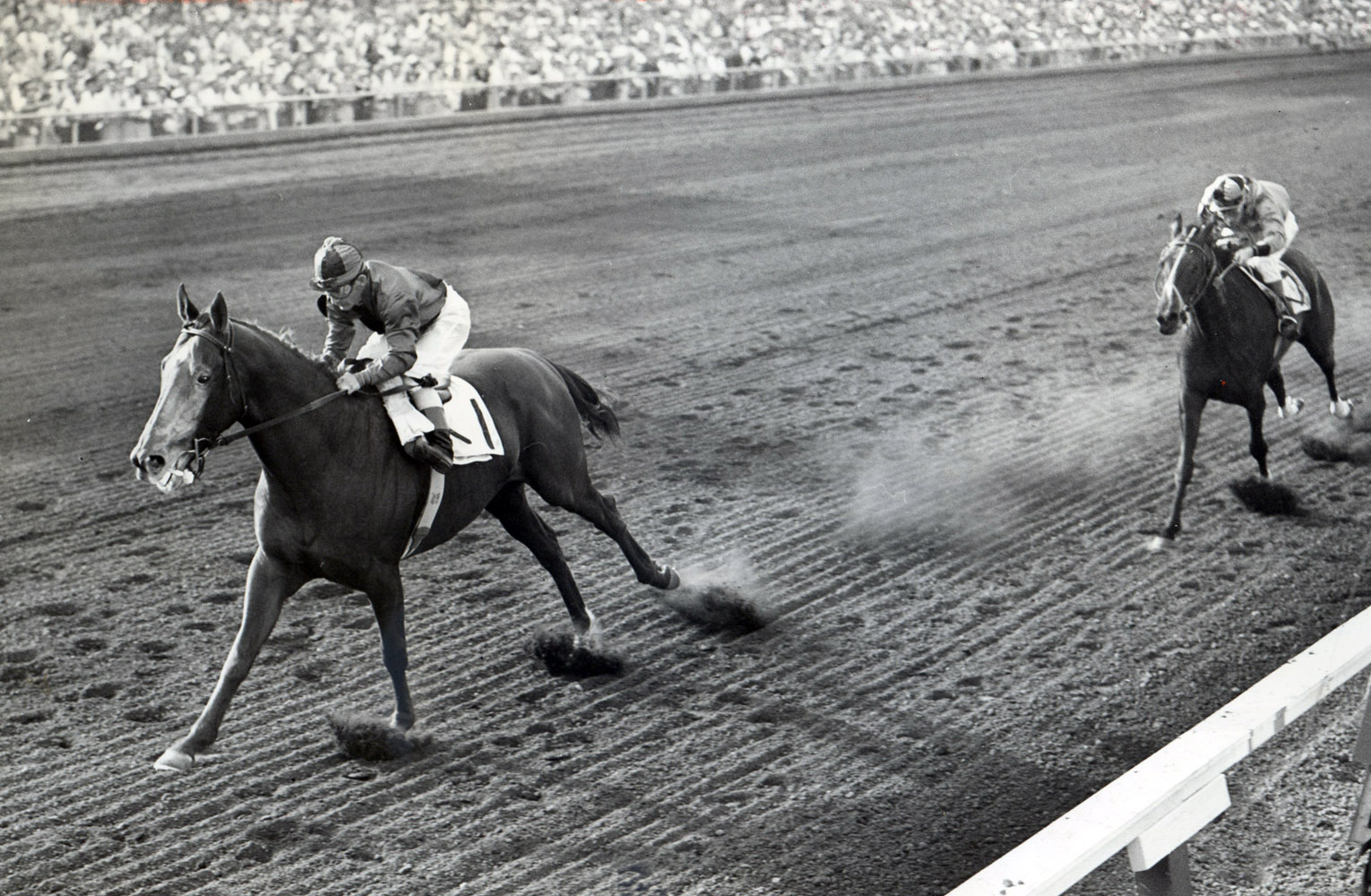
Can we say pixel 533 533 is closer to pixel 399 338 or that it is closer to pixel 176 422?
pixel 399 338

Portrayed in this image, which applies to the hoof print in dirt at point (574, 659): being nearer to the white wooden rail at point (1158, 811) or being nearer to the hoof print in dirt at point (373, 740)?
the hoof print in dirt at point (373, 740)

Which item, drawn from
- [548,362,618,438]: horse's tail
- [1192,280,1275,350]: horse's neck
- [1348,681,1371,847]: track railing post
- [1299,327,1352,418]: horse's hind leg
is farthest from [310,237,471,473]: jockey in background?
[1299,327,1352,418]: horse's hind leg

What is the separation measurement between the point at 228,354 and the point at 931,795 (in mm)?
2527

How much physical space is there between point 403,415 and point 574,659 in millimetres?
1254

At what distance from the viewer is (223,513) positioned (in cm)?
709

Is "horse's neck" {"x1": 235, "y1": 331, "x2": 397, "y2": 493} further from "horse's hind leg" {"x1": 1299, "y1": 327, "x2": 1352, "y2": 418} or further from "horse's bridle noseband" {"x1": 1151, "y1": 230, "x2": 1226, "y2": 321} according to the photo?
"horse's hind leg" {"x1": 1299, "y1": 327, "x2": 1352, "y2": 418}

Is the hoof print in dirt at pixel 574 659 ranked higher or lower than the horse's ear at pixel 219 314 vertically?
lower

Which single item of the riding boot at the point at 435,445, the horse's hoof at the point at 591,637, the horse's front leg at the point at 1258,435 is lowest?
the horse's hoof at the point at 591,637

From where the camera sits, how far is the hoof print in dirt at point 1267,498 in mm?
7047

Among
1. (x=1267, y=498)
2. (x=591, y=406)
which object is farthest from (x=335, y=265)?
(x=1267, y=498)

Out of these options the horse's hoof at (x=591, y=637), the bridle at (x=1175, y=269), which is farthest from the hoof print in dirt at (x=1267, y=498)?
the horse's hoof at (x=591, y=637)

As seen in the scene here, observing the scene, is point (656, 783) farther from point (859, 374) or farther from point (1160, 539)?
point (859, 374)

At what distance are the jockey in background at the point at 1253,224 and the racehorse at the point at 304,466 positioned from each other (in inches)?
137

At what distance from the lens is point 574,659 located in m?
5.34
